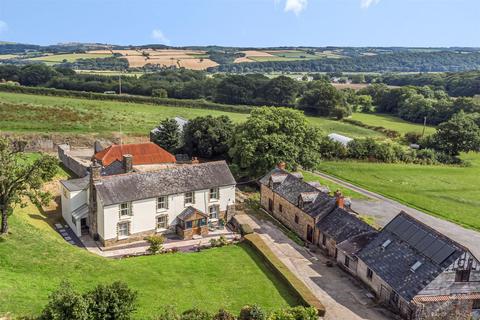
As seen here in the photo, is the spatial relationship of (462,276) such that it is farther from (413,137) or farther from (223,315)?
(413,137)

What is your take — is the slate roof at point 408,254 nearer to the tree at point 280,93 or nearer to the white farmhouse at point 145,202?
the white farmhouse at point 145,202

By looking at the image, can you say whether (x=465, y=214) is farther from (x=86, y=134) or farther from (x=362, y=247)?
A: (x=86, y=134)

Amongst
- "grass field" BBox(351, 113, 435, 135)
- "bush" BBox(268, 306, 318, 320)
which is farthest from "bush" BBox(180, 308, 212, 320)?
"grass field" BBox(351, 113, 435, 135)

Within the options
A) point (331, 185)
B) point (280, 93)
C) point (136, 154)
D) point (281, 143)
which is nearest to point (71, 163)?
point (136, 154)

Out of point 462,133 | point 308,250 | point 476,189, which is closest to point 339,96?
point 462,133

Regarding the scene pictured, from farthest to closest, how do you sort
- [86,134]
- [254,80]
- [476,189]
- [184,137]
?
1. [254,80]
2. [86,134]
3. [184,137]
4. [476,189]

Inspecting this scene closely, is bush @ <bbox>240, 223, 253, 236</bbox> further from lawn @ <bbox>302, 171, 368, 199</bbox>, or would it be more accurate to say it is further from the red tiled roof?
the red tiled roof
